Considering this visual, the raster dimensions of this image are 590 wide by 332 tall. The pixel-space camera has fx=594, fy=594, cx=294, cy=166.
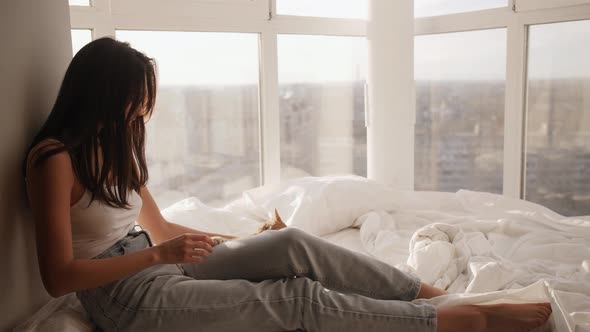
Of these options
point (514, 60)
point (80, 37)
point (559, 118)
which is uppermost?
point (80, 37)

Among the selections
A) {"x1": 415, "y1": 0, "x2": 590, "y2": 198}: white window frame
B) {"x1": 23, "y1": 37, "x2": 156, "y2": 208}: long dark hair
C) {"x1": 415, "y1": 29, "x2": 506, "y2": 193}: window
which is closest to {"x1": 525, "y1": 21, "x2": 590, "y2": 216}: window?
{"x1": 415, "y1": 0, "x2": 590, "y2": 198}: white window frame

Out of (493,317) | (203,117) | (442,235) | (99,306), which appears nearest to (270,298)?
(99,306)

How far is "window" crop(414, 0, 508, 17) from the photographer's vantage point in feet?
10.0

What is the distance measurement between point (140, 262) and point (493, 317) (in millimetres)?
807

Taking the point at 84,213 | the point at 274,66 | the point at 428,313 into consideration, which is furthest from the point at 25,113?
the point at 274,66

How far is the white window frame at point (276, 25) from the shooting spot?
9.23ft

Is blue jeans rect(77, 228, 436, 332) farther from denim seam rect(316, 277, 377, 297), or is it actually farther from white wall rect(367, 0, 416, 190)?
white wall rect(367, 0, 416, 190)

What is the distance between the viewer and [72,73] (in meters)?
1.32

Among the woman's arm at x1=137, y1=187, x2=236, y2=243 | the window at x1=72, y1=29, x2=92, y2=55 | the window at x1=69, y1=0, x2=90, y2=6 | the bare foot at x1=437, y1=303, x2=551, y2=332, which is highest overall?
the window at x1=69, y1=0, x2=90, y2=6

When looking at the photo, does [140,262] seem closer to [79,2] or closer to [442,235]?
[442,235]

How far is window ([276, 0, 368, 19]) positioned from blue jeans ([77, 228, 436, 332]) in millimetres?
2005

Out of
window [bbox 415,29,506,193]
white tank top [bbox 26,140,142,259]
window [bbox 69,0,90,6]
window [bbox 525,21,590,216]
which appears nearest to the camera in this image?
white tank top [bbox 26,140,142,259]

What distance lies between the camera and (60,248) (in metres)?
1.21

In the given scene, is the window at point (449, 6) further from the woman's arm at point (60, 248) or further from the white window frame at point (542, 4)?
the woman's arm at point (60, 248)
